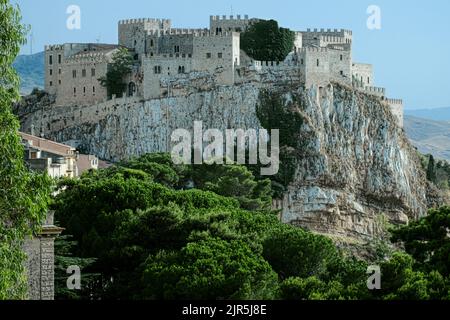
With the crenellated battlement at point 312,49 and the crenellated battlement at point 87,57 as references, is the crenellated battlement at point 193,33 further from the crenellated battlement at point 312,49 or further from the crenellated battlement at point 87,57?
the crenellated battlement at point 312,49

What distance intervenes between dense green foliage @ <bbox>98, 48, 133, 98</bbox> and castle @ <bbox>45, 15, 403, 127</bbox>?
0.46 m

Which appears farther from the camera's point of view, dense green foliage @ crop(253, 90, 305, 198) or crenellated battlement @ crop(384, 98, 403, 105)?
crenellated battlement @ crop(384, 98, 403, 105)

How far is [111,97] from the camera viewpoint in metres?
106

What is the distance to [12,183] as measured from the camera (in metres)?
34.8

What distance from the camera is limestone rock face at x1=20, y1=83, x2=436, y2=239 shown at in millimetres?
104312

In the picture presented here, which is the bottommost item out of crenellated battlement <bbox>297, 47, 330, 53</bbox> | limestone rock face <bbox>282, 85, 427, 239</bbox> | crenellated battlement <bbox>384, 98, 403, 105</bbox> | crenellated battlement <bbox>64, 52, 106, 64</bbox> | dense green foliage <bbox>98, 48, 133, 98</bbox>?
limestone rock face <bbox>282, 85, 427, 239</bbox>

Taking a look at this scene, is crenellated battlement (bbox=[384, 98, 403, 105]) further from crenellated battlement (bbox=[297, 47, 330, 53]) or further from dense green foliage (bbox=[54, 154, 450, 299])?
dense green foliage (bbox=[54, 154, 450, 299])

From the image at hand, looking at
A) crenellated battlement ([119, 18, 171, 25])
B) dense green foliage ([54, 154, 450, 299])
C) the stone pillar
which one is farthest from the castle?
the stone pillar

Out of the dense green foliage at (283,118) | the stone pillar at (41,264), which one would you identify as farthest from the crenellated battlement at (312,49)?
the stone pillar at (41,264)

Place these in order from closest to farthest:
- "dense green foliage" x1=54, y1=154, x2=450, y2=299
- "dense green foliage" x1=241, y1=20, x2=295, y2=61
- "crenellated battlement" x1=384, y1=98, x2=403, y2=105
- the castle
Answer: "dense green foliage" x1=54, y1=154, x2=450, y2=299 < the castle < "dense green foliage" x1=241, y1=20, x2=295, y2=61 < "crenellated battlement" x1=384, y1=98, x2=403, y2=105

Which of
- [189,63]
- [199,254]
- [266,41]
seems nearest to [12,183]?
[199,254]

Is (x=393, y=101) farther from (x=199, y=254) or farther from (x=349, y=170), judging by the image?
(x=199, y=254)

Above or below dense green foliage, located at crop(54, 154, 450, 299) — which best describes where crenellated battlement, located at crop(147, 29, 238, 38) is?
above

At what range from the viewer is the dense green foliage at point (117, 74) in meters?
106
